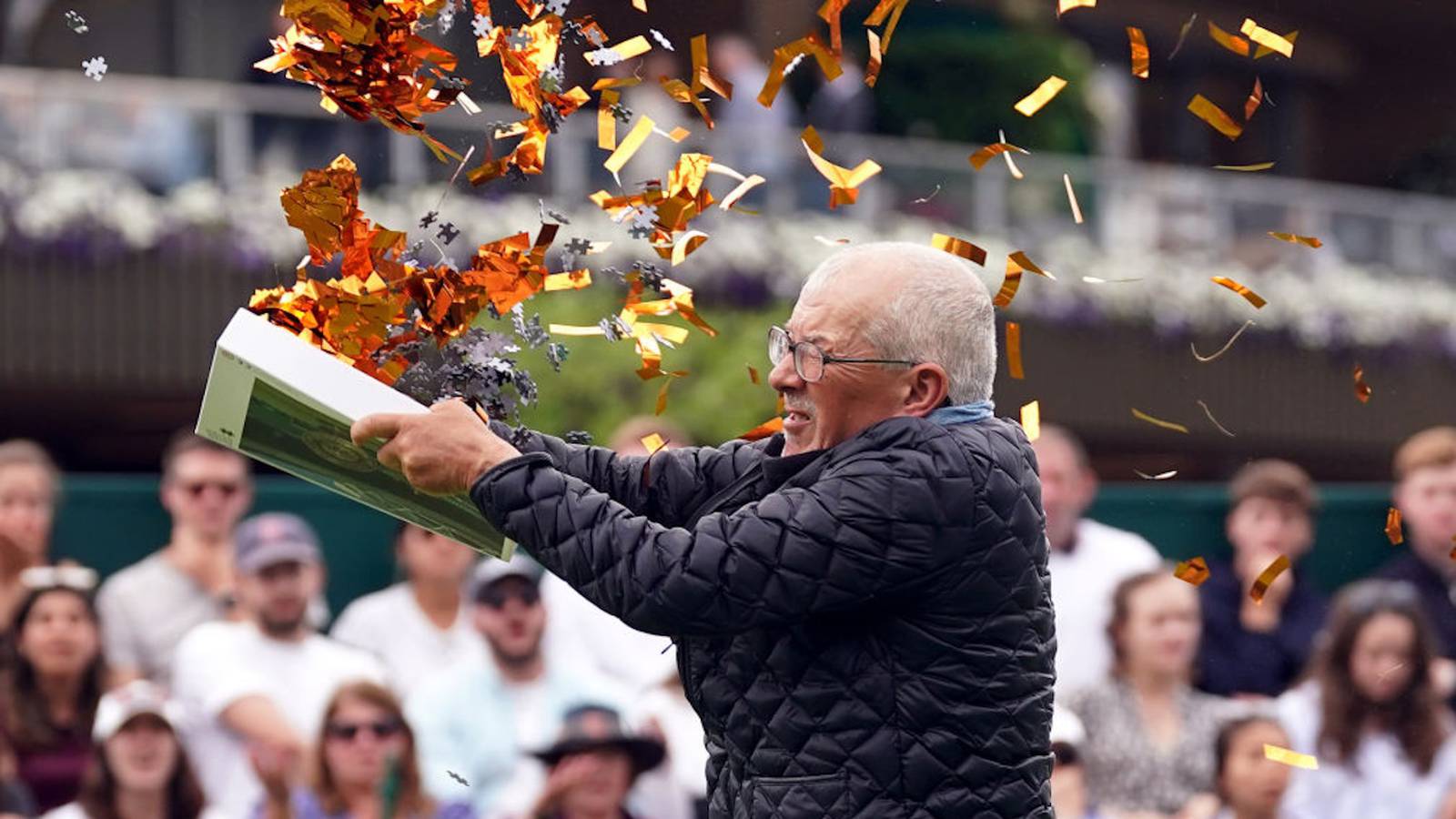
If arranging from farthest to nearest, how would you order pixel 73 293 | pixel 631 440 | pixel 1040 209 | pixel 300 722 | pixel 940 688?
1. pixel 1040 209
2. pixel 73 293
3. pixel 631 440
4. pixel 300 722
5. pixel 940 688

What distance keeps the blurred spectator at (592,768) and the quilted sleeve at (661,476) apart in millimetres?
2289

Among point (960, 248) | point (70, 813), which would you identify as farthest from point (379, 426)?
point (70, 813)

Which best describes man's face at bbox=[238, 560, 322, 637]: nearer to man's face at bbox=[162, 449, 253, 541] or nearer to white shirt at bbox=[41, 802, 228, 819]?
man's face at bbox=[162, 449, 253, 541]

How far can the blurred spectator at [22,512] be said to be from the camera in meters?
5.92

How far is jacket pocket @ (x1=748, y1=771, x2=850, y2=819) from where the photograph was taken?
10.4 feet

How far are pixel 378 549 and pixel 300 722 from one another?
3.52 feet

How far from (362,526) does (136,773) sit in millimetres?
1386

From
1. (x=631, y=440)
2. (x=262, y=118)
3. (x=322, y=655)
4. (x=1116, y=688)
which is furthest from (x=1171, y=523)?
(x=262, y=118)

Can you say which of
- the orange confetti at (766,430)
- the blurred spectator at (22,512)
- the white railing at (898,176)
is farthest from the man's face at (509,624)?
the white railing at (898,176)

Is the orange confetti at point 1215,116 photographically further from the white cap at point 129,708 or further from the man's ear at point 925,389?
the white cap at point 129,708

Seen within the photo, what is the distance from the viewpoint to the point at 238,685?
5.80 m

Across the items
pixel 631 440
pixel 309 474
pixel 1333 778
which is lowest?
pixel 1333 778

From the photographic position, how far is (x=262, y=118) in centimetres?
984

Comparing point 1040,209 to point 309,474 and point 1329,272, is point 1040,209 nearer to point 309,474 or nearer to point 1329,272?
point 1329,272
